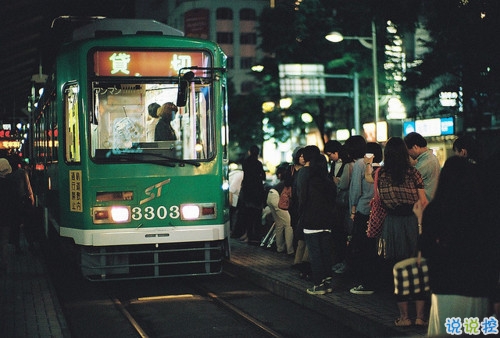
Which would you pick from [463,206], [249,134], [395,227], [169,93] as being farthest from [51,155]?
[249,134]

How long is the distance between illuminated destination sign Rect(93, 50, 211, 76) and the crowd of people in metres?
2.19

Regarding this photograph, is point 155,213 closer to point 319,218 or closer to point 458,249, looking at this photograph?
point 319,218

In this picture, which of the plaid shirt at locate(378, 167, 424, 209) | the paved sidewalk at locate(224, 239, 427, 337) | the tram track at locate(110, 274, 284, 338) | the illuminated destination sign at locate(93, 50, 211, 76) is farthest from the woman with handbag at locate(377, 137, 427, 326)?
the illuminated destination sign at locate(93, 50, 211, 76)

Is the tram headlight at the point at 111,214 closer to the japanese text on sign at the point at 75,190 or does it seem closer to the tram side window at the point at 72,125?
the japanese text on sign at the point at 75,190

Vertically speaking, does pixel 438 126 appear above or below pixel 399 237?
above

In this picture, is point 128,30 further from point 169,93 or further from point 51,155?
point 51,155

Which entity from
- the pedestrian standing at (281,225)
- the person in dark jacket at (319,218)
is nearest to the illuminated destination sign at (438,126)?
the pedestrian standing at (281,225)

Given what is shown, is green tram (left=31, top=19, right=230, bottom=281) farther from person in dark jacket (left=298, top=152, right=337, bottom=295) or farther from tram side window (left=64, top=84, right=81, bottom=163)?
person in dark jacket (left=298, top=152, right=337, bottom=295)

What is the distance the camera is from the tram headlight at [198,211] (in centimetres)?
1098

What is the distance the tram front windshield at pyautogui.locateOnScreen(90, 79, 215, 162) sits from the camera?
1064cm

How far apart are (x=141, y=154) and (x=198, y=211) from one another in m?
1.14

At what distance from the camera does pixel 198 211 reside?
1102cm

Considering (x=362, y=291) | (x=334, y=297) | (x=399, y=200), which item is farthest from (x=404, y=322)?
(x=362, y=291)

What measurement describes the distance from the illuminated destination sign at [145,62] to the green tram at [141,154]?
14 millimetres
